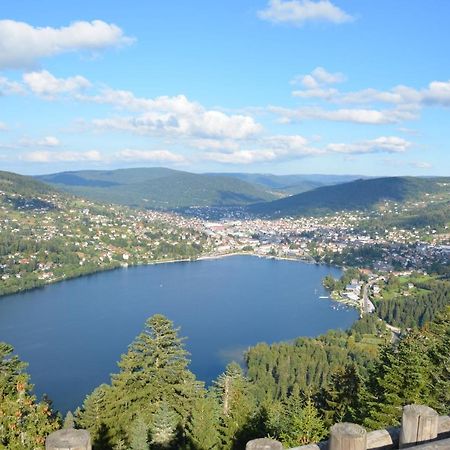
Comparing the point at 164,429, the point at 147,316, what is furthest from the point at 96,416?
the point at 147,316

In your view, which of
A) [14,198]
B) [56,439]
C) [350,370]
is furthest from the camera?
[14,198]

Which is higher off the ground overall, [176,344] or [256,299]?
[176,344]

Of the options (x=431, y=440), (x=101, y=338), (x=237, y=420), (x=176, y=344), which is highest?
(x=431, y=440)

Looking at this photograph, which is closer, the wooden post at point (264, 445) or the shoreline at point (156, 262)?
the wooden post at point (264, 445)

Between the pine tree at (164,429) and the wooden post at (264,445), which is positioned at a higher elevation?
the wooden post at (264,445)

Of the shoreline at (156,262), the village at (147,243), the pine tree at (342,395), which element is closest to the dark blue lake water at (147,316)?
the shoreline at (156,262)

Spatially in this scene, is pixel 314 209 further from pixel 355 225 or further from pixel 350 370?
pixel 350 370

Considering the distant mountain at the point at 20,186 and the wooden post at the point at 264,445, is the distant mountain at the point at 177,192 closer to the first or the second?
the distant mountain at the point at 20,186

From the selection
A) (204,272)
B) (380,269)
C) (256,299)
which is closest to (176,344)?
(256,299)
